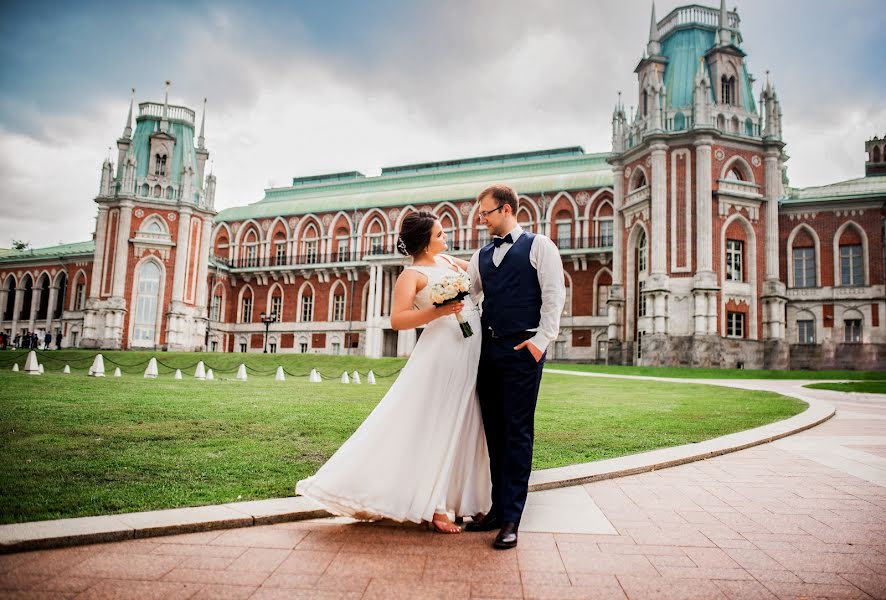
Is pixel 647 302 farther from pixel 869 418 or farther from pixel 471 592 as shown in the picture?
pixel 471 592

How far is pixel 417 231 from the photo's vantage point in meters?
4.21

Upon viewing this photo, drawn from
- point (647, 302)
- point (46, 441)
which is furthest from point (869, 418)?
point (647, 302)

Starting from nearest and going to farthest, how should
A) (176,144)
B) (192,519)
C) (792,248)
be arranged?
(192,519)
(792,248)
(176,144)

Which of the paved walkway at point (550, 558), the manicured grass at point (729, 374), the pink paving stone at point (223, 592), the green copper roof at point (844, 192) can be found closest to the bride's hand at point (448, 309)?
→ the paved walkway at point (550, 558)

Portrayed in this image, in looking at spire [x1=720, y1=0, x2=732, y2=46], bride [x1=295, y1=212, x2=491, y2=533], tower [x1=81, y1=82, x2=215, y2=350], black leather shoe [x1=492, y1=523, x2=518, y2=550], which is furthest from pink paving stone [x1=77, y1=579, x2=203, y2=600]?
tower [x1=81, y1=82, x2=215, y2=350]

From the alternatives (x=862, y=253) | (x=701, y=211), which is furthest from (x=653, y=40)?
(x=862, y=253)

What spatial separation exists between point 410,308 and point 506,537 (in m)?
1.49

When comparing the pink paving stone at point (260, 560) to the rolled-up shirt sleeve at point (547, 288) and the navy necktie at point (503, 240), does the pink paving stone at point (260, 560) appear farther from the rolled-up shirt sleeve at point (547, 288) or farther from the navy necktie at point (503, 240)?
the navy necktie at point (503, 240)

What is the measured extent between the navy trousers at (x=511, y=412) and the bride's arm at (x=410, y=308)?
1.30 feet

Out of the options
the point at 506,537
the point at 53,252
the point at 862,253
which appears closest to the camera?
the point at 506,537

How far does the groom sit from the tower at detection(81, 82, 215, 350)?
125 ft

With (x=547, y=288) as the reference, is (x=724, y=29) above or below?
above

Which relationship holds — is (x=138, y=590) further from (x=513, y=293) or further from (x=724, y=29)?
(x=724, y=29)

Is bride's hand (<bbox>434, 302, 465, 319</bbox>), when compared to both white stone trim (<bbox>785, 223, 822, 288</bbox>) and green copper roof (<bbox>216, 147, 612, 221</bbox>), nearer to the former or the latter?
white stone trim (<bbox>785, 223, 822, 288</bbox>)
